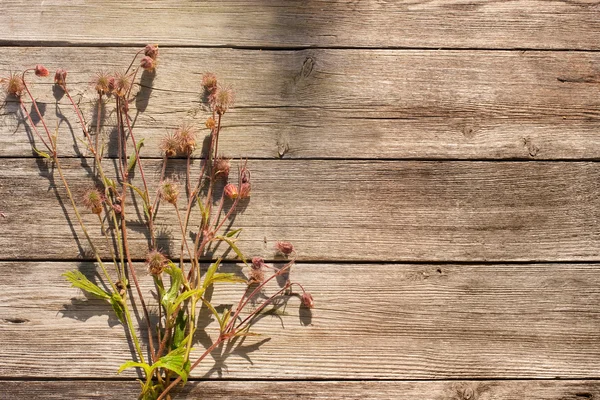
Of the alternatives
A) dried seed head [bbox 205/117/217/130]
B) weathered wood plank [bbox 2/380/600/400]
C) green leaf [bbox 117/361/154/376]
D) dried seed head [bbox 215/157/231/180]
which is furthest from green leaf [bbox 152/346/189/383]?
dried seed head [bbox 205/117/217/130]

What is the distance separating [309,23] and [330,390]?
1.03 meters

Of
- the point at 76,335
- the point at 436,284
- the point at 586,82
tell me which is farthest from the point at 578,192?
the point at 76,335

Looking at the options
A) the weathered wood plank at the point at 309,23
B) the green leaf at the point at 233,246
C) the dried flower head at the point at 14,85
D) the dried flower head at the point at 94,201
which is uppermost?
the weathered wood plank at the point at 309,23

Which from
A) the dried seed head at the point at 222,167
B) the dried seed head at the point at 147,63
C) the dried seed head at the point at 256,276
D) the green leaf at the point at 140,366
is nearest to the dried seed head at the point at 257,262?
the dried seed head at the point at 256,276

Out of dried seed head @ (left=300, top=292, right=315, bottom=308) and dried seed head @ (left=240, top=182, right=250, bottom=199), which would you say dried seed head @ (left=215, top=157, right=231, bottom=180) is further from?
dried seed head @ (left=300, top=292, right=315, bottom=308)

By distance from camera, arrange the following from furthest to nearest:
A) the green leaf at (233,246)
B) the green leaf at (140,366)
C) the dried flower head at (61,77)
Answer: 1. the dried flower head at (61,77)
2. the green leaf at (233,246)
3. the green leaf at (140,366)

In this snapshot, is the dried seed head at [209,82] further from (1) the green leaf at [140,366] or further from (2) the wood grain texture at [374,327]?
(1) the green leaf at [140,366]

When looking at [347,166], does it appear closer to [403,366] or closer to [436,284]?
[436,284]

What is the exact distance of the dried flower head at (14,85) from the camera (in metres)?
1.61

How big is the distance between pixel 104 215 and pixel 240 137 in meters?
0.42

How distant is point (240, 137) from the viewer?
165 centimetres

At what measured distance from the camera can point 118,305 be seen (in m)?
1.50

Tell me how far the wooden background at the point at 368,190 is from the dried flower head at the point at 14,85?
2.2 inches

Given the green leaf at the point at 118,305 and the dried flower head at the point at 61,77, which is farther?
the dried flower head at the point at 61,77
